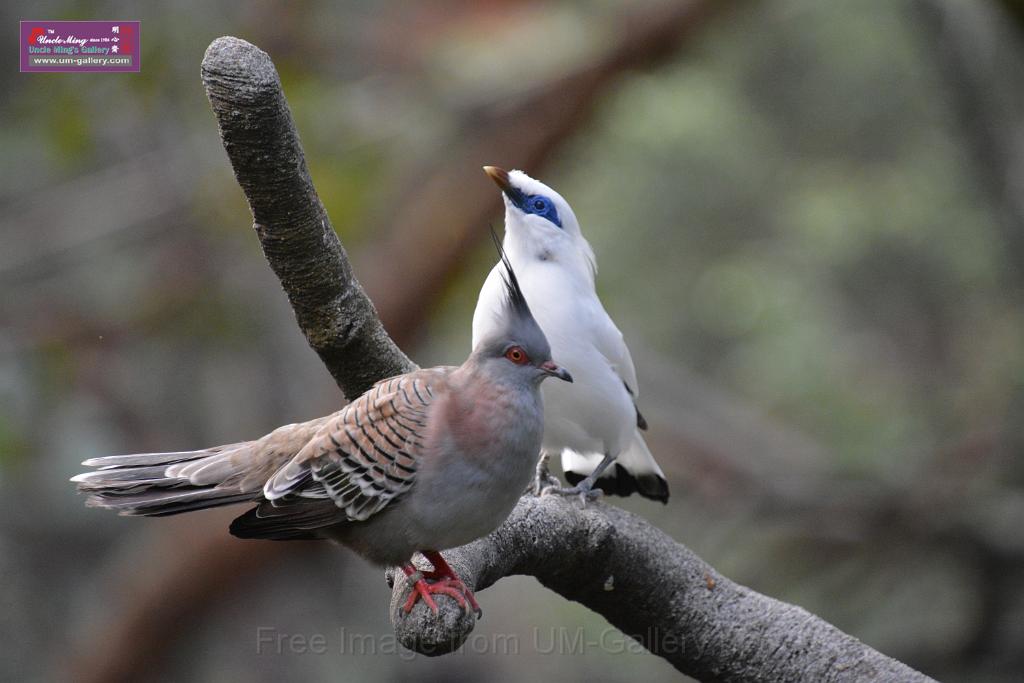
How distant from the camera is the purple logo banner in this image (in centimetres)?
442

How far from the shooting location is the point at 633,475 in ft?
11.3

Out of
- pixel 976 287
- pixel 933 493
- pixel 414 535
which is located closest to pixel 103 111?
pixel 414 535

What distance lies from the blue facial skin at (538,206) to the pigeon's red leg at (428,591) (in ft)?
3.21

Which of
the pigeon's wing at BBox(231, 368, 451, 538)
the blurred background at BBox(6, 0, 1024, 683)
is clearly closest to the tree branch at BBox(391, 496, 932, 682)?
the pigeon's wing at BBox(231, 368, 451, 538)

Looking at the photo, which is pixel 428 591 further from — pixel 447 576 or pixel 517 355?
pixel 517 355

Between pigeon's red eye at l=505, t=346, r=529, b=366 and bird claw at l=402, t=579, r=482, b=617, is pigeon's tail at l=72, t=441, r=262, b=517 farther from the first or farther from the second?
pigeon's red eye at l=505, t=346, r=529, b=366

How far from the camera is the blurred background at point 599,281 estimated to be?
5.63 m

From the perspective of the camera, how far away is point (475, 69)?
19.3 ft

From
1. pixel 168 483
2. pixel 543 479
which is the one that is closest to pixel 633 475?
pixel 543 479

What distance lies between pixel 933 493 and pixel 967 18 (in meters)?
2.48

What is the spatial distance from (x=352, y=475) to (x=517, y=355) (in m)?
0.41

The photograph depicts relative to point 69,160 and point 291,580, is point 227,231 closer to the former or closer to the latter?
point 69,160

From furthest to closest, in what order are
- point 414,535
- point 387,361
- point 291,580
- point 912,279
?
1. point 912,279
2. point 291,580
3. point 387,361
4. point 414,535

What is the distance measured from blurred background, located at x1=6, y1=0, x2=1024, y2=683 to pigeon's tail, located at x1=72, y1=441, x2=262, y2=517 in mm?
2260
